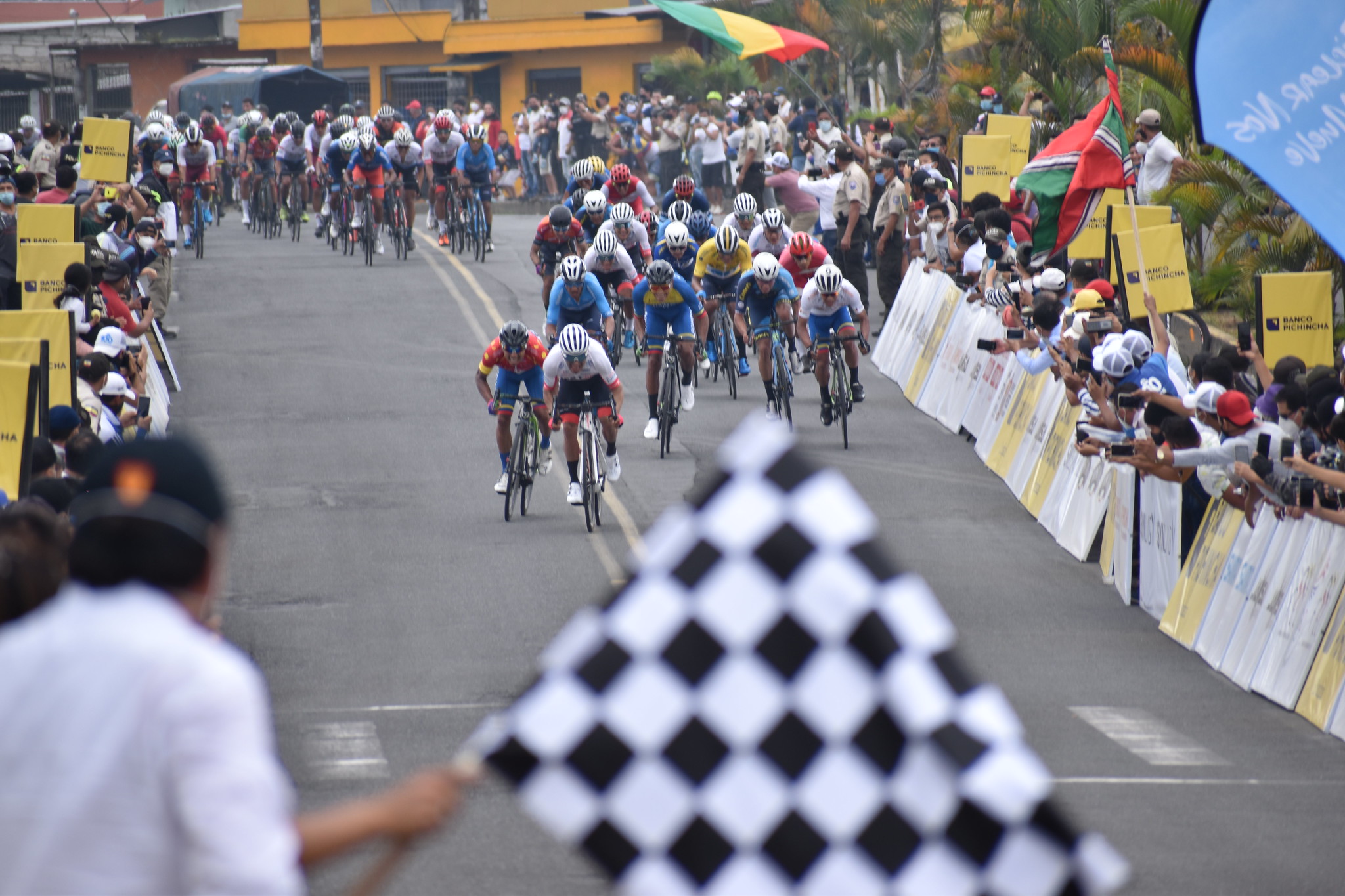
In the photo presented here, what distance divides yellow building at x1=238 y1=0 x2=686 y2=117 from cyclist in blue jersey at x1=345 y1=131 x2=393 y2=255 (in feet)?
81.6

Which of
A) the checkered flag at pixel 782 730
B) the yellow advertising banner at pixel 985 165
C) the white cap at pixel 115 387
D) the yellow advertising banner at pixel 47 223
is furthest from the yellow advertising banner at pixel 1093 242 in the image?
the checkered flag at pixel 782 730

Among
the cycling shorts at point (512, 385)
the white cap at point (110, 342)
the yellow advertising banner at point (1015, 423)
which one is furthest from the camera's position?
the yellow advertising banner at point (1015, 423)

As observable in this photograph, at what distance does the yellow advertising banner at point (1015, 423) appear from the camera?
1622cm

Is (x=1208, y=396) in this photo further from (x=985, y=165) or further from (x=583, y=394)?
(x=985, y=165)

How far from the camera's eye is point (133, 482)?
8.99ft

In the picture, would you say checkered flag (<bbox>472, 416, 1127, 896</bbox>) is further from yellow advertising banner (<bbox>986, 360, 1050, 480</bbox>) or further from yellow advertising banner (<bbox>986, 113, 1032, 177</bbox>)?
yellow advertising banner (<bbox>986, 113, 1032, 177</bbox>)

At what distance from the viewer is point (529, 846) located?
802cm

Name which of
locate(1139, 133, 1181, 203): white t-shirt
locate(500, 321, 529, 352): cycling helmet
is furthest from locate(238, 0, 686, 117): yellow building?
locate(500, 321, 529, 352): cycling helmet

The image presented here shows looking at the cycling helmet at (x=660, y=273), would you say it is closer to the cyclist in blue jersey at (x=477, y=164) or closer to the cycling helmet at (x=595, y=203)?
the cycling helmet at (x=595, y=203)

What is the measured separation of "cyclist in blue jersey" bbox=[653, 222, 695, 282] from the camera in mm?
20188

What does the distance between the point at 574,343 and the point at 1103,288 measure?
4512 millimetres

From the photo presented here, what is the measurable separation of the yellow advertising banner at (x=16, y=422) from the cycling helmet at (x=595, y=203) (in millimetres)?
12119

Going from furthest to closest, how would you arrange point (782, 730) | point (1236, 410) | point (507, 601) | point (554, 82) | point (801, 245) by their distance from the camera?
point (554, 82) → point (801, 245) → point (507, 601) → point (1236, 410) → point (782, 730)

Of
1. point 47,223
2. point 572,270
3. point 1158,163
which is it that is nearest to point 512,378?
point 572,270
